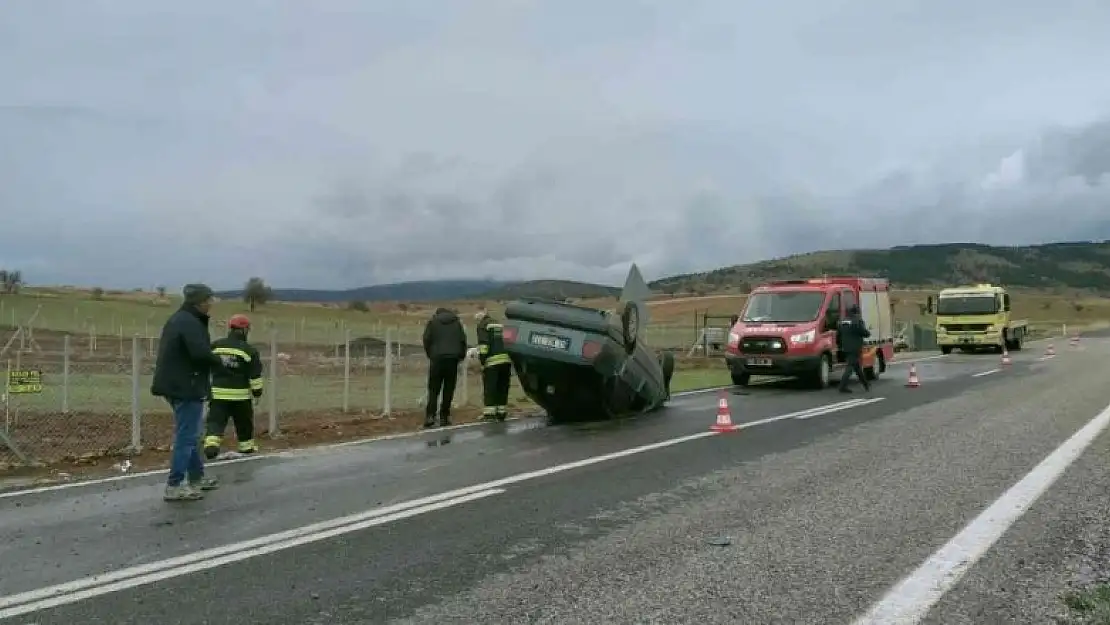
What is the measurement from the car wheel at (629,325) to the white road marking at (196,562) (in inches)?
248

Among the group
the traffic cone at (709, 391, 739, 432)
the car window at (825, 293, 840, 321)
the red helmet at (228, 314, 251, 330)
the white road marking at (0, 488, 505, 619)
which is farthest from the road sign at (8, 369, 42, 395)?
the car window at (825, 293, 840, 321)

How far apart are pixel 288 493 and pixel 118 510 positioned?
4.35 ft

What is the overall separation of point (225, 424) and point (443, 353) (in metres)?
3.59

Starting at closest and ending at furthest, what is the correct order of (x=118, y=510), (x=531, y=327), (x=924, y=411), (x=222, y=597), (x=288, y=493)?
(x=222, y=597) < (x=118, y=510) < (x=288, y=493) < (x=531, y=327) < (x=924, y=411)

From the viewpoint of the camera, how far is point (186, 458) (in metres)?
7.75

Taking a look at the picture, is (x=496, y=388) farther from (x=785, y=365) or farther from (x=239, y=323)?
(x=785, y=365)

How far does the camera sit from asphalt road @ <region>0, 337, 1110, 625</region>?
16.0 feet

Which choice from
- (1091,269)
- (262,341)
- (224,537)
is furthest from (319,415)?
(1091,269)

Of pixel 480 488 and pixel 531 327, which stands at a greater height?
pixel 531 327

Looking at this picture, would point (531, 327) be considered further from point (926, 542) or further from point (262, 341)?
point (262, 341)

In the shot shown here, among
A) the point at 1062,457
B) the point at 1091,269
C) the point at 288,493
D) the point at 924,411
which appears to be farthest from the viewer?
the point at 1091,269

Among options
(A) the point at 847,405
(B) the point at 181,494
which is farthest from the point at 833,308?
(B) the point at 181,494

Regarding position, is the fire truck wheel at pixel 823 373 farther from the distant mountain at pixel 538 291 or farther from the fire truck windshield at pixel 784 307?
the distant mountain at pixel 538 291

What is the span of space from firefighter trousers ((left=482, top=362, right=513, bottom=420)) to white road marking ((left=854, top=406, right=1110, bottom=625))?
7.19 m
